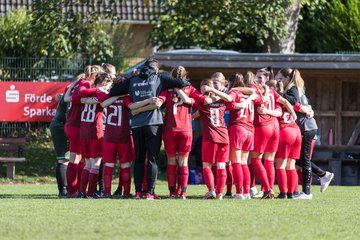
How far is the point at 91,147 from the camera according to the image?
15758 mm

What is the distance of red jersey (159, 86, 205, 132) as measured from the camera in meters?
15.4

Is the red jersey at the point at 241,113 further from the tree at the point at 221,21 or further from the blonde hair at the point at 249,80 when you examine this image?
the tree at the point at 221,21

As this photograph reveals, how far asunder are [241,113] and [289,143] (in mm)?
880

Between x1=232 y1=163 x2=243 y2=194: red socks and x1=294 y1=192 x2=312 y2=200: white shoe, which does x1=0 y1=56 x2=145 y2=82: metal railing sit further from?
x1=232 y1=163 x2=243 y2=194: red socks

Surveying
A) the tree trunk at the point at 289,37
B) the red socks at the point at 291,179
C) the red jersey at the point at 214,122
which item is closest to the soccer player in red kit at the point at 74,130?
the red jersey at the point at 214,122

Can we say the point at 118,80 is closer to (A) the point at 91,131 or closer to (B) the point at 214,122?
(A) the point at 91,131

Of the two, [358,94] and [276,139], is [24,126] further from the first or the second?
[276,139]

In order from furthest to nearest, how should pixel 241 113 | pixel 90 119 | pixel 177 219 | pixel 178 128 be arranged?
pixel 90 119
pixel 241 113
pixel 178 128
pixel 177 219

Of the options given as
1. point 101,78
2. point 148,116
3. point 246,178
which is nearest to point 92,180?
point 148,116

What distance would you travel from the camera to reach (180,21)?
29.0 meters

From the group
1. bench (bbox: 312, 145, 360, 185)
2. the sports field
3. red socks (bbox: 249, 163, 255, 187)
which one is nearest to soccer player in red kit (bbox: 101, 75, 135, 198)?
the sports field

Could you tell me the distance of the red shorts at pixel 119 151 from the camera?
1563 cm

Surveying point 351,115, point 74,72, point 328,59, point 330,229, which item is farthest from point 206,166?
point 74,72

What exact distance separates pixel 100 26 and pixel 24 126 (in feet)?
15.1
